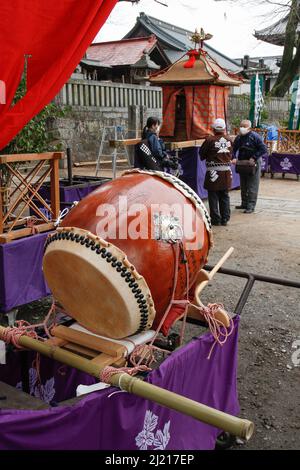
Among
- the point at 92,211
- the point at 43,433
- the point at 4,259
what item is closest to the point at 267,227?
the point at 4,259

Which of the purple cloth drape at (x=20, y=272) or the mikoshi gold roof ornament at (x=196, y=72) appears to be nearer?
the purple cloth drape at (x=20, y=272)

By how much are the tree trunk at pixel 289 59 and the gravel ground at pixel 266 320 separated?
12.7 meters

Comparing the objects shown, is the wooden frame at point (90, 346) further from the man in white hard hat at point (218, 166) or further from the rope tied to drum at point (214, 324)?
the man in white hard hat at point (218, 166)

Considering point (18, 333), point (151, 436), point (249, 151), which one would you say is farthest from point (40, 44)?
point (249, 151)

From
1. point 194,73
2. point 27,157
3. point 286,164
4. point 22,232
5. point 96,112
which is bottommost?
point 22,232

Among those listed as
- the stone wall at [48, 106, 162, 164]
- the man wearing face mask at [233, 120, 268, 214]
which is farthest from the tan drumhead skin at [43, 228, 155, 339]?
the stone wall at [48, 106, 162, 164]

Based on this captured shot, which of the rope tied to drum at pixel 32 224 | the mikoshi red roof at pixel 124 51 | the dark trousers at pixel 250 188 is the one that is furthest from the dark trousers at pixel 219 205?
the mikoshi red roof at pixel 124 51

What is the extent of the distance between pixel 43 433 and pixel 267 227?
20.2ft

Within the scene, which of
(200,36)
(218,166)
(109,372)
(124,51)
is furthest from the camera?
(124,51)

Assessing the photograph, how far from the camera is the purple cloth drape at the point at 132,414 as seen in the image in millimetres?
1543

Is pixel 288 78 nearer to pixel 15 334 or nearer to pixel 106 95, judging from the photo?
pixel 106 95

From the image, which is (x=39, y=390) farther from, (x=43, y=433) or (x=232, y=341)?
(x=232, y=341)

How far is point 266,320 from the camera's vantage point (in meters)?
4.11

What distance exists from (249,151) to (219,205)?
3.51 ft
